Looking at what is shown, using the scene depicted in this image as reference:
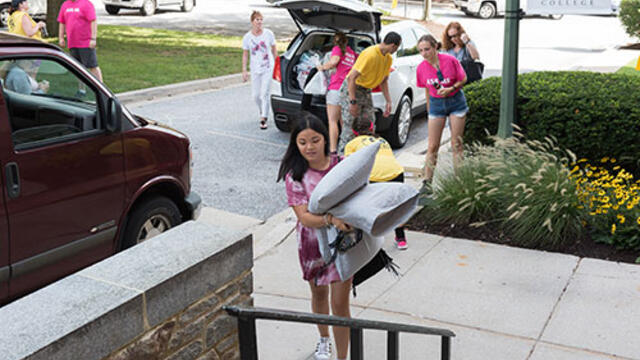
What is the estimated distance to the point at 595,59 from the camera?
761 inches

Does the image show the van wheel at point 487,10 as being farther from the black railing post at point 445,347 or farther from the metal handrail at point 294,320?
the metal handrail at point 294,320

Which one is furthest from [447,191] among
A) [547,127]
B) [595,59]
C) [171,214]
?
[595,59]

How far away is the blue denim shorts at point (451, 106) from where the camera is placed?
7.68m

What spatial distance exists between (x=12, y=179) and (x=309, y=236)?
1.91 metres

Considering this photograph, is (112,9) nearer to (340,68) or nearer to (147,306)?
(340,68)

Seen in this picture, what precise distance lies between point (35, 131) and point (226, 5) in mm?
32391

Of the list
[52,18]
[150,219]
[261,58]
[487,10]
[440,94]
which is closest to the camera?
[150,219]

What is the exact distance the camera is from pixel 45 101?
5.40 meters

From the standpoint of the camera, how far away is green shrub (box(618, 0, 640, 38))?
2236 centimetres

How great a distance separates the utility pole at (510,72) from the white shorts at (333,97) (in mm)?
2203

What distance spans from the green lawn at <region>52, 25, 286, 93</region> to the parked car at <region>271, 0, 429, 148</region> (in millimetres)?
4447

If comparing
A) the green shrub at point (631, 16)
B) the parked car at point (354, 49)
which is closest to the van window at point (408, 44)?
the parked car at point (354, 49)

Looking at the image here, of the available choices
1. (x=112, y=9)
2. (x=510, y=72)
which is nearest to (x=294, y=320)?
(x=510, y=72)

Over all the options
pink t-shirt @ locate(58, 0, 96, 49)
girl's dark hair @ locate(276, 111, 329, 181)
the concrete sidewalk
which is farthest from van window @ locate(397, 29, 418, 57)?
girl's dark hair @ locate(276, 111, 329, 181)
